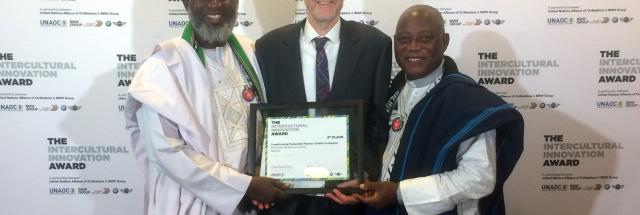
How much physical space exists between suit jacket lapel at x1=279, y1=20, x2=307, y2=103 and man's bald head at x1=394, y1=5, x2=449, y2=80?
42cm

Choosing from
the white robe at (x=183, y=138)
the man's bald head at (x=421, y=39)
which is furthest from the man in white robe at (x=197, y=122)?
the man's bald head at (x=421, y=39)

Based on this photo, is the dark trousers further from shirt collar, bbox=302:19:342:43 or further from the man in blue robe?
shirt collar, bbox=302:19:342:43

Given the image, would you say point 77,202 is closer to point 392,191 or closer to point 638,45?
point 392,191

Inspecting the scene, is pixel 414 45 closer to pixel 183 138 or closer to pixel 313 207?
pixel 313 207

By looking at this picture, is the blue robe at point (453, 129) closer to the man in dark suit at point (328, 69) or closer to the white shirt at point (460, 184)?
the white shirt at point (460, 184)

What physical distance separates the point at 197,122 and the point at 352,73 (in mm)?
620

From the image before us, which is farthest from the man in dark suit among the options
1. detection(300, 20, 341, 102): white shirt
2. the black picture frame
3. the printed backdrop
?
the printed backdrop

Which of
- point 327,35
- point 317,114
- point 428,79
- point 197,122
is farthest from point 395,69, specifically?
point 197,122

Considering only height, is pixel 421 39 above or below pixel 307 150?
above

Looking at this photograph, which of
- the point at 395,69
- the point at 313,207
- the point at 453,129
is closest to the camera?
the point at 453,129

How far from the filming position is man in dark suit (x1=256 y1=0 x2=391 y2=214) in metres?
2.00

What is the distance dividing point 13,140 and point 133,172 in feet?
2.18

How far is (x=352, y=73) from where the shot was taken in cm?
201

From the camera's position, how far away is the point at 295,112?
1.91 m
